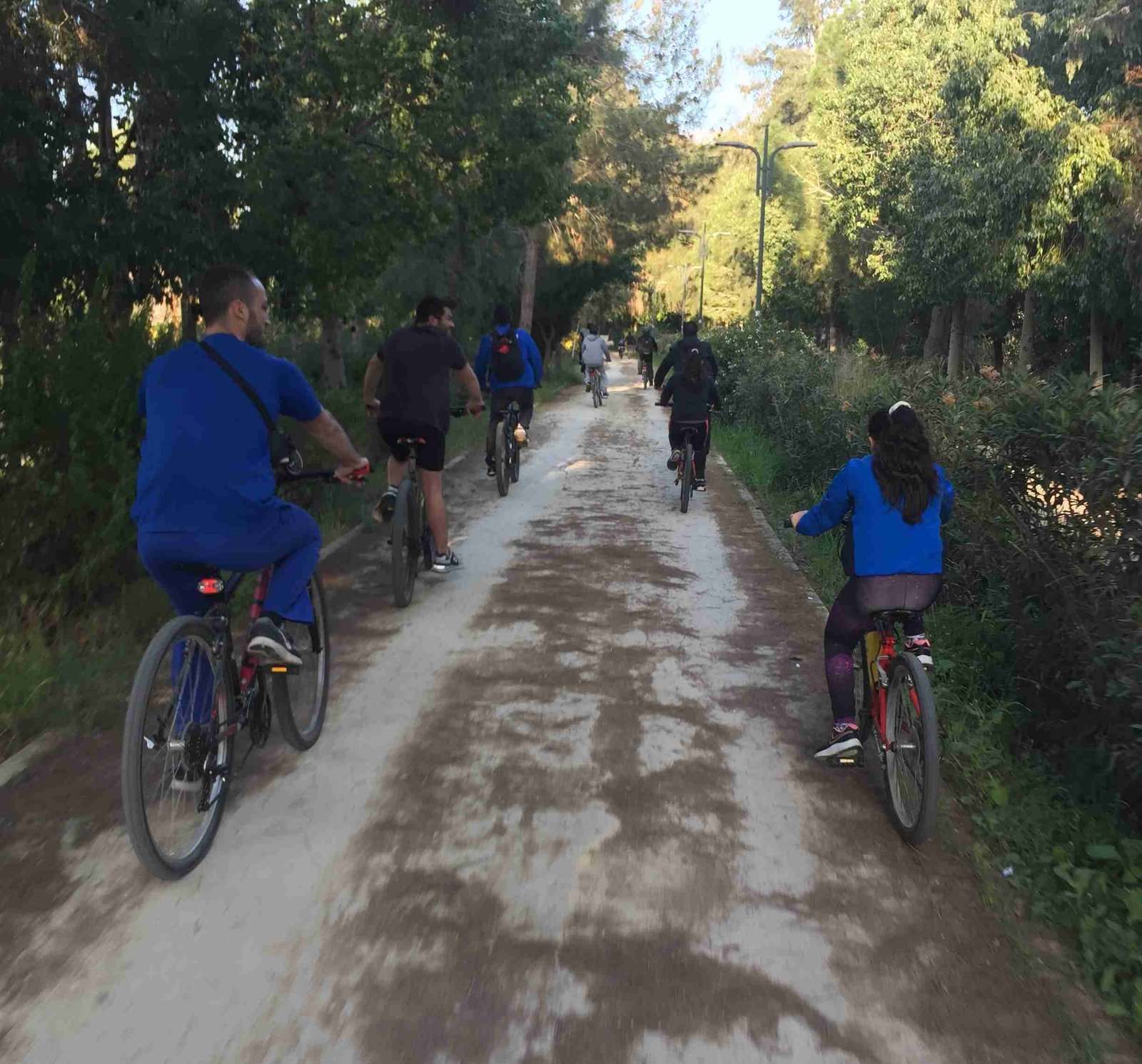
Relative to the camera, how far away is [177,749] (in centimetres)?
336

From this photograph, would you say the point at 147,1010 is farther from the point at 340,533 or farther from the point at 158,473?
the point at 340,533

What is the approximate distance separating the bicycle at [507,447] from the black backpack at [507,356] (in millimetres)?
344

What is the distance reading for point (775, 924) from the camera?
3.22 m

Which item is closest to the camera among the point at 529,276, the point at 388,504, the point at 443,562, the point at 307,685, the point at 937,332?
the point at 307,685

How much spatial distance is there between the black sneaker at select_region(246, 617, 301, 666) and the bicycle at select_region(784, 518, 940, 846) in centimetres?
217

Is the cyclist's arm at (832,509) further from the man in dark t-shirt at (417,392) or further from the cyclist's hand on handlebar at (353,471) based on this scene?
the man in dark t-shirt at (417,392)

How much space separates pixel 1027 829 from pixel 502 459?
793 centimetres

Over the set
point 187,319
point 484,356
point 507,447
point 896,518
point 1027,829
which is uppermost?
point 187,319

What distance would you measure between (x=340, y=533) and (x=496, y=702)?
423 cm

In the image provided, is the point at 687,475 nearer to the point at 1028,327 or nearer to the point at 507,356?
the point at 507,356

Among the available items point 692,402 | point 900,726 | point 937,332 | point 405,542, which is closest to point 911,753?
point 900,726

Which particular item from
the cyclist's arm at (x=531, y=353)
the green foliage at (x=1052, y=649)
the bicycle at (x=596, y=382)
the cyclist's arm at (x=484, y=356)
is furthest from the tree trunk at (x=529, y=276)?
the green foliage at (x=1052, y=649)

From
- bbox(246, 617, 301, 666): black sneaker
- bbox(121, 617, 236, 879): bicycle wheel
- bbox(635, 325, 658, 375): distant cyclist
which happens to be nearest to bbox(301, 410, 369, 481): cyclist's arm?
bbox(246, 617, 301, 666): black sneaker

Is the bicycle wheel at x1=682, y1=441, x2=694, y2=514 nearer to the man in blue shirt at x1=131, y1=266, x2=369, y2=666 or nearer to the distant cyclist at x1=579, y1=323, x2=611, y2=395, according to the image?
the man in blue shirt at x1=131, y1=266, x2=369, y2=666
